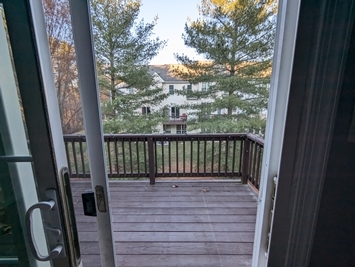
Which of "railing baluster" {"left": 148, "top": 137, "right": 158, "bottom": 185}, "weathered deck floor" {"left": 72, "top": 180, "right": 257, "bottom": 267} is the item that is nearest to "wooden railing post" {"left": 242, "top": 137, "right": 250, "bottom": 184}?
"weathered deck floor" {"left": 72, "top": 180, "right": 257, "bottom": 267}

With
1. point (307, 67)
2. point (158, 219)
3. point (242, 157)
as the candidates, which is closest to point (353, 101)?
point (307, 67)

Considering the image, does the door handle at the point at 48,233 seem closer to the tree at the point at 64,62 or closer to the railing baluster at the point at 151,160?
the tree at the point at 64,62

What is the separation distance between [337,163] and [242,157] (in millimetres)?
2608

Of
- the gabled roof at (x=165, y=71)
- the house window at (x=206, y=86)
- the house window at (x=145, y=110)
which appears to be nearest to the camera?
the gabled roof at (x=165, y=71)

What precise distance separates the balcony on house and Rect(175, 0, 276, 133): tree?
2245mm

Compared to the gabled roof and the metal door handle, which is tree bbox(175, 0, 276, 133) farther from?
the metal door handle

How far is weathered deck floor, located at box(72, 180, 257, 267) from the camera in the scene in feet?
5.49

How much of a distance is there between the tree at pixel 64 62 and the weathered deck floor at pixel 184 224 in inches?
63.7

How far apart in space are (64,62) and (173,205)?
7.74 feet

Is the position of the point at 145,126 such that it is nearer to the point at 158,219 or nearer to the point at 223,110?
the point at 223,110

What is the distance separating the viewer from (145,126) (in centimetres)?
524

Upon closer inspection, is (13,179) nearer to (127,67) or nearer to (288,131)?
(288,131)

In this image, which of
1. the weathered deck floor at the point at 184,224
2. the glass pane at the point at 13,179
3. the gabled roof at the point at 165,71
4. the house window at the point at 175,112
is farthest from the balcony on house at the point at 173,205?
the gabled roof at the point at 165,71

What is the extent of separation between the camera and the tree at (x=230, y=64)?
4418 mm
